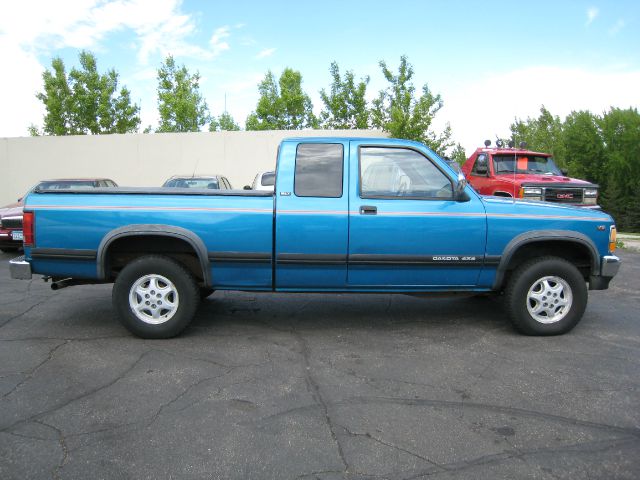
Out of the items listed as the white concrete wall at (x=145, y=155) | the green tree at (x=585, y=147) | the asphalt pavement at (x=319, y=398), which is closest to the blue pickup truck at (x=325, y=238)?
the asphalt pavement at (x=319, y=398)

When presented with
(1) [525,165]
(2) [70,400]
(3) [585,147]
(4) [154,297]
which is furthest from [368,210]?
(3) [585,147]

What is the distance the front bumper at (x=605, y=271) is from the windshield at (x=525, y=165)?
220 inches

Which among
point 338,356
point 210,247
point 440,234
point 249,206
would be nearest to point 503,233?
point 440,234

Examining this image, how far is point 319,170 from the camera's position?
4.70m

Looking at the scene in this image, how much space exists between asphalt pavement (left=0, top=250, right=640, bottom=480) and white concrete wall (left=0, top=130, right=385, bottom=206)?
49.5ft

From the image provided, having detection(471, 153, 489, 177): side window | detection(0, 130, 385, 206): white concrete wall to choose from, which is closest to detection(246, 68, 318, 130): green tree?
detection(0, 130, 385, 206): white concrete wall

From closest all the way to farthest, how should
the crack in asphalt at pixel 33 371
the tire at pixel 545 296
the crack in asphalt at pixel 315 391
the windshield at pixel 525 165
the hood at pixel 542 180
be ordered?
the crack in asphalt at pixel 315 391 < the crack in asphalt at pixel 33 371 < the tire at pixel 545 296 < the hood at pixel 542 180 < the windshield at pixel 525 165

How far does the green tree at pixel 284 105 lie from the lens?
31.0 m

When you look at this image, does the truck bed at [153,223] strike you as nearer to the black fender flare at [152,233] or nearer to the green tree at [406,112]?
the black fender flare at [152,233]

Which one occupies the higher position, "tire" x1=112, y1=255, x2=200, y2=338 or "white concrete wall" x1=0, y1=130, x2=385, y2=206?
"white concrete wall" x1=0, y1=130, x2=385, y2=206

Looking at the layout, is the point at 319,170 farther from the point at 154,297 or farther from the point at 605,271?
the point at 605,271

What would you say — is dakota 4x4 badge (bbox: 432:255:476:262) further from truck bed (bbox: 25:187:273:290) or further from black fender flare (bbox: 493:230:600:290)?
truck bed (bbox: 25:187:273:290)

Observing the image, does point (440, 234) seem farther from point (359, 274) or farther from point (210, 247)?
point (210, 247)

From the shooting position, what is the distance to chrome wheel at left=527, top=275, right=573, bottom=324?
15.6ft
